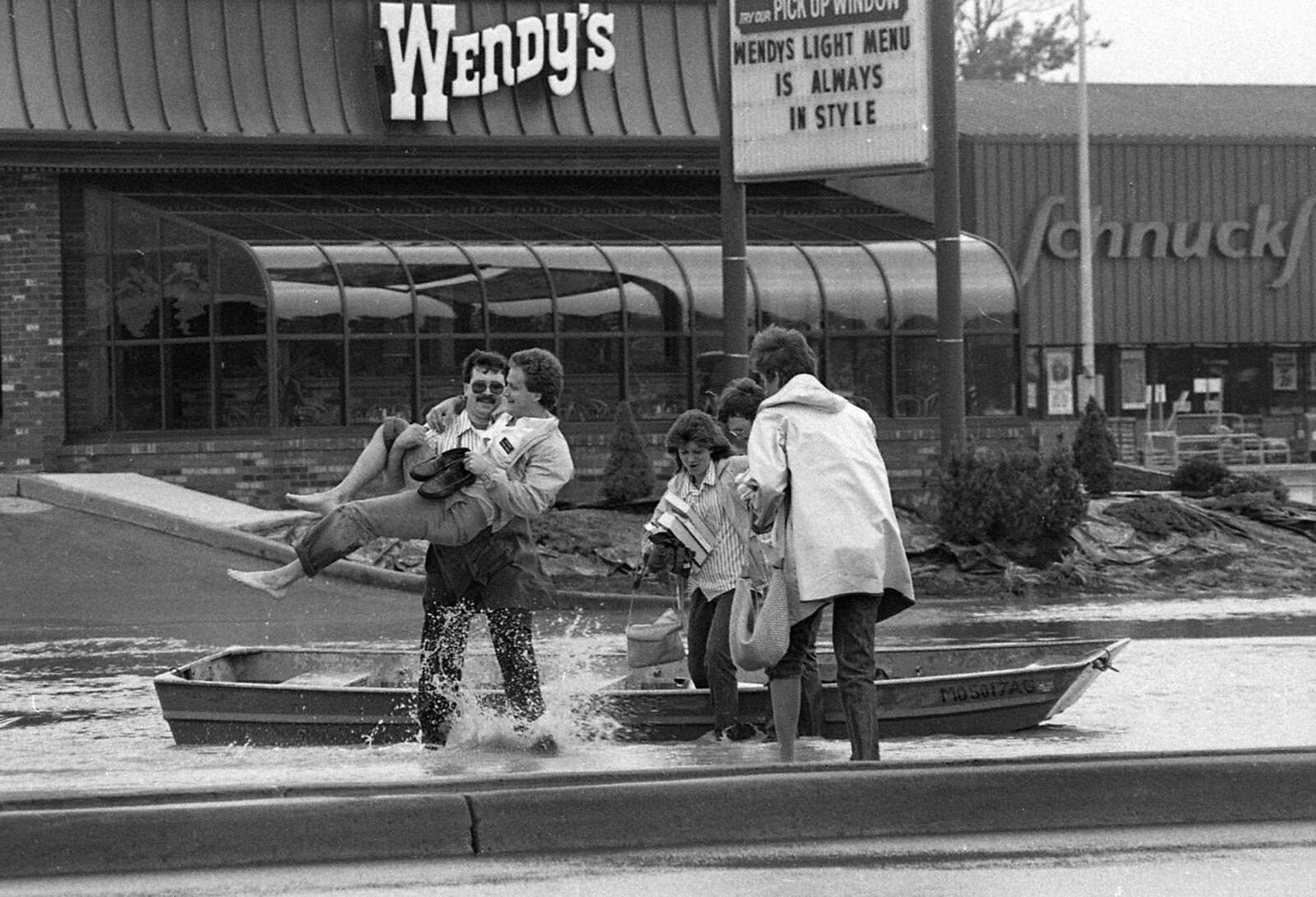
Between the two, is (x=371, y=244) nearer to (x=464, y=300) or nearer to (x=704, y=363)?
(x=464, y=300)

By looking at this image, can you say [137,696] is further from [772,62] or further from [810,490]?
[772,62]

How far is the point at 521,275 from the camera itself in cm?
2586

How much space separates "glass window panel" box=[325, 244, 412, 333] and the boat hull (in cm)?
1502

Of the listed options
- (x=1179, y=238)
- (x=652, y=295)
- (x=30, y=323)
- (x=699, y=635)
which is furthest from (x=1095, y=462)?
(x=1179, y=238)

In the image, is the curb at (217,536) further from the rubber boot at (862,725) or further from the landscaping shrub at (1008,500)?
the rubber boot at (862,725)

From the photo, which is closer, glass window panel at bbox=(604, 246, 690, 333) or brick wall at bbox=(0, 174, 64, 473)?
brick wall at bbox=(0, 174, 64, 473)

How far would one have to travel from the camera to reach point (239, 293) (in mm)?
24531

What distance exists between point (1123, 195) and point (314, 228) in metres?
17.8

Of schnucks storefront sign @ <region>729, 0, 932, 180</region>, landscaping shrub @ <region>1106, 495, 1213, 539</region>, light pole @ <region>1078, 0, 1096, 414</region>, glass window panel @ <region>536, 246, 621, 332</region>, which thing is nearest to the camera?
schnucks storefront sign @ <region>729, 0, 932, 180</region>

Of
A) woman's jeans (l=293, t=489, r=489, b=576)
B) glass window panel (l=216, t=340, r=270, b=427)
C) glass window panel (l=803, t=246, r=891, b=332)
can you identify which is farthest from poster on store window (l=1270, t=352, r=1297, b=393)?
woman's jeans (l=293, t=489, r=489, b=576)

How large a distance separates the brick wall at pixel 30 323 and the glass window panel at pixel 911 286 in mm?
10756

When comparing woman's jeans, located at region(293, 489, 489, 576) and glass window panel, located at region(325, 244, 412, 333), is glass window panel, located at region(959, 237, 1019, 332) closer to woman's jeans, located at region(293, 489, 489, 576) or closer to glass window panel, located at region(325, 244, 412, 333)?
glass window panel, located at region(325, 244, 412, 333)

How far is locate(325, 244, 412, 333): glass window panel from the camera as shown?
2480 cm

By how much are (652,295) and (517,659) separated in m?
17.3
